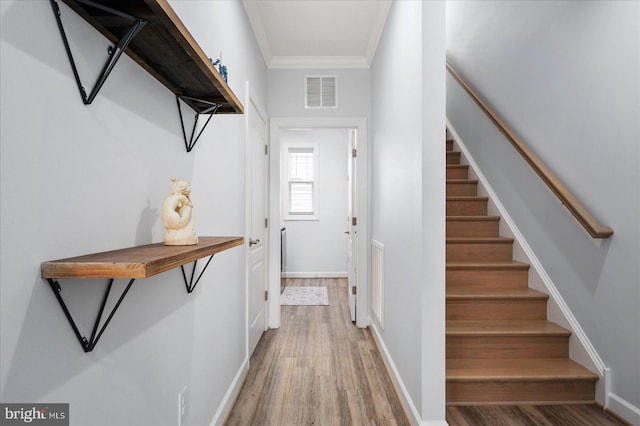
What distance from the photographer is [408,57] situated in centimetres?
196

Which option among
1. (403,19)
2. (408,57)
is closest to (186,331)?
(408,57)

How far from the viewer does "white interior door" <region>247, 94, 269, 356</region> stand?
2.67 metres

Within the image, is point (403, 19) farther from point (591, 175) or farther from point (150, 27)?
point (150, 27)

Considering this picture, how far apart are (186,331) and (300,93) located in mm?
2778

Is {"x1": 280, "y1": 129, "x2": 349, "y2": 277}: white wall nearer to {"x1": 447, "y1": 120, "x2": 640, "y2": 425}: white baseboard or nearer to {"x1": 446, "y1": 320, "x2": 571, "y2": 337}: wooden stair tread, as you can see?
{"x1": 447, "y1": 120, "x2": 640, "y2": 425}: white baseboard

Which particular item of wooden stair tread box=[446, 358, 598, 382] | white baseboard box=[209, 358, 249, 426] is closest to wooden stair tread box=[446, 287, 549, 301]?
wooden stair tread box=[446, 358, 598, 382]

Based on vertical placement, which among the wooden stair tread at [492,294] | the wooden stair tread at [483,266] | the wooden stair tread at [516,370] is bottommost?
the wooden stair tread at [516,370]

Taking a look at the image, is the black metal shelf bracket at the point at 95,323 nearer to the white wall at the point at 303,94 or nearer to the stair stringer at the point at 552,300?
the stair stringer at the point at 552,300

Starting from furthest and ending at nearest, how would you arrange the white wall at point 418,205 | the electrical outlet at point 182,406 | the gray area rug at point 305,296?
the gray area rug at point 305,296, the white wall at point 418,205, the electrical outlet at point 182,406

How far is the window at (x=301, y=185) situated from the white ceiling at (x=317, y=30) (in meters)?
2.57

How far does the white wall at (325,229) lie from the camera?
6039 millimetres

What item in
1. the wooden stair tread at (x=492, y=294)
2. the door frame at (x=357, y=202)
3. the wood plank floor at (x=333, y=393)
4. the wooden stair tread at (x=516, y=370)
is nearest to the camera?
the wood plank floor at (x=333, y=393)

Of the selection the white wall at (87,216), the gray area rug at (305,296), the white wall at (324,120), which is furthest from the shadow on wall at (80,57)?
the gray area rug at (305,296)

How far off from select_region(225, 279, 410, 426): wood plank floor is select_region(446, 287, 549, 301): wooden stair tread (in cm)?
77
